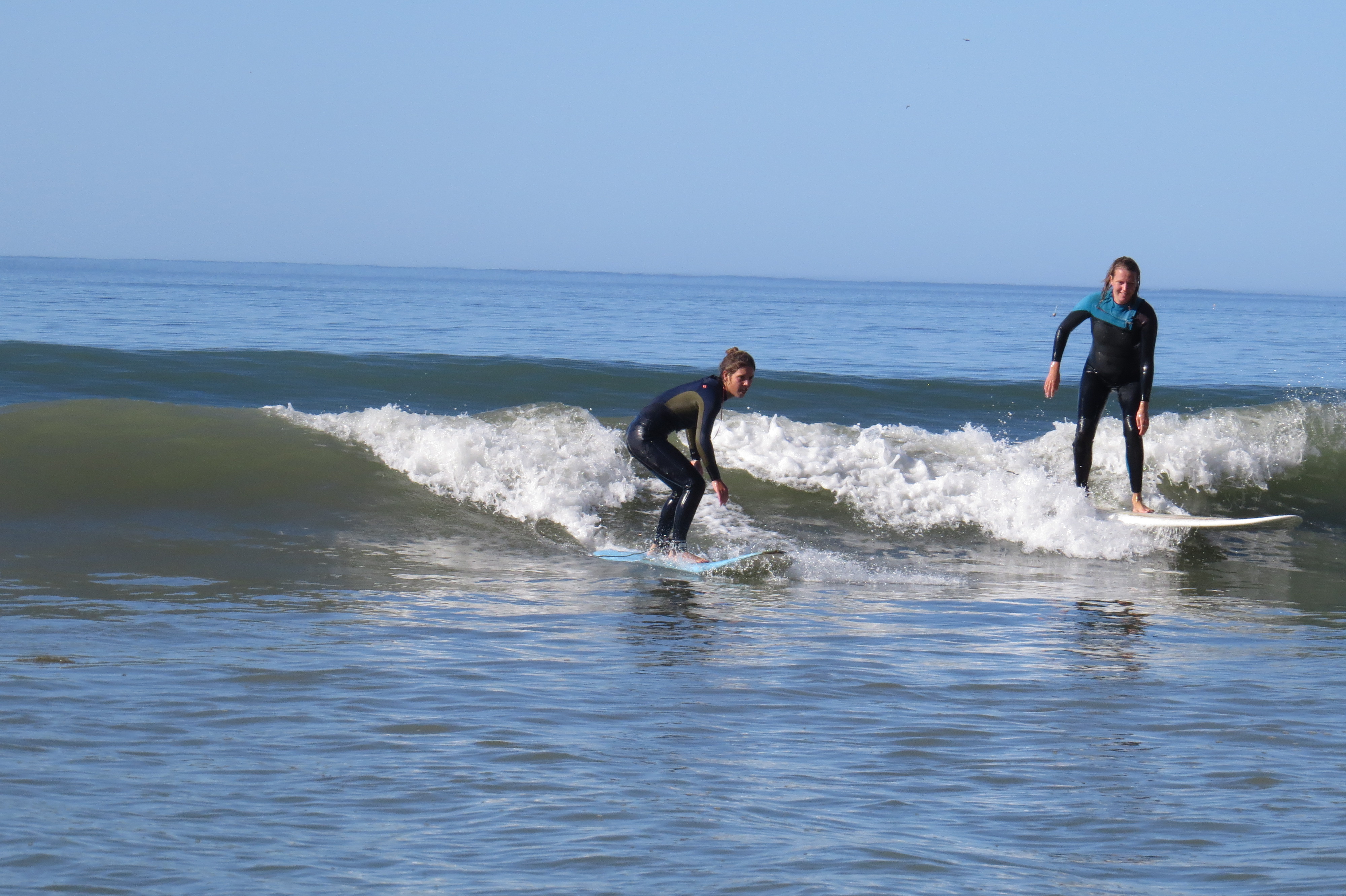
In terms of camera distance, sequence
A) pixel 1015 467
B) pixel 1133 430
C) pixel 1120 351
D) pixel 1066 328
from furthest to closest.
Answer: pixel 1015 467, pixel 1133 430, pixel 1120 351, pixel 1066 328

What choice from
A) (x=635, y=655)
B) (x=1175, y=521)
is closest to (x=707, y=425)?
(x=635, y=655)

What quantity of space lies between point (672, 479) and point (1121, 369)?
3.42 m

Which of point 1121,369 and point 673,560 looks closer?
point 673,560

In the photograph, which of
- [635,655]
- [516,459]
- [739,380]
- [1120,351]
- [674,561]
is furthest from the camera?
Result: [516,459]

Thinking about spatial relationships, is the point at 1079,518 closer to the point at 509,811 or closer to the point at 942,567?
the point at 942,567

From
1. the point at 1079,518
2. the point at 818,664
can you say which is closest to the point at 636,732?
the point at 818,664

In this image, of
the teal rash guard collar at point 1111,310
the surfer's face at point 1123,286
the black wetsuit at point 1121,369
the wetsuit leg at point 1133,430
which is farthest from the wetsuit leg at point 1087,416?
the surfer's face at point 1123,286

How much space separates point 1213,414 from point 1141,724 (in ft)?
30.4

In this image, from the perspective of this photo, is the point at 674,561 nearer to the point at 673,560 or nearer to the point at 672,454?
the point at 673,560

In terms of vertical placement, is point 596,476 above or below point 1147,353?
below

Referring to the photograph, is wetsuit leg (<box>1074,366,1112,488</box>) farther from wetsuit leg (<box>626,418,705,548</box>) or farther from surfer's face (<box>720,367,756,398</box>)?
wetsuit leg (<box>626,418,705,548</box>)

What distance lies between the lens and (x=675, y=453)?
8.41m

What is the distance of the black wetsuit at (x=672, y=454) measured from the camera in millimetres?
8320

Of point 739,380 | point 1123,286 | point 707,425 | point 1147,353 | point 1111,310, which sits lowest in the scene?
point 707,425
